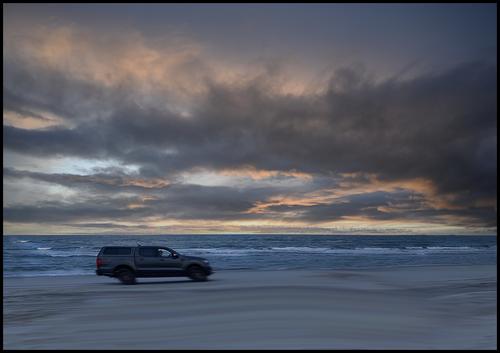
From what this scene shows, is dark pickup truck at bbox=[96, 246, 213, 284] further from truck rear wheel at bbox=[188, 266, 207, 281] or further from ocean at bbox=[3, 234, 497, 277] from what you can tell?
ocean at bbox=[3, 234, 497, 277]

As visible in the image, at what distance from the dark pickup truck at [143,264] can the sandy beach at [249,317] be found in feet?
5.68

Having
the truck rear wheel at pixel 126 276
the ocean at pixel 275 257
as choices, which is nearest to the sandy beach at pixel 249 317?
the truck rear wheel at pixel 126 276

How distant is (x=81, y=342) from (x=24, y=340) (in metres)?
1.65

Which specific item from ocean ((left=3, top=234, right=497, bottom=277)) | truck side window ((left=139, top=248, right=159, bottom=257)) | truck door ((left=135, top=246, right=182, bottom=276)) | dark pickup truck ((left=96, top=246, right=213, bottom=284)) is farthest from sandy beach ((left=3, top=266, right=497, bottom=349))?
ocean ((left=3, top=234, right=497, bottom=277))

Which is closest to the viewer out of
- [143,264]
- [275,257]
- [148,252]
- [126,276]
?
[126,276]

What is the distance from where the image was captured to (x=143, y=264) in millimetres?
24672

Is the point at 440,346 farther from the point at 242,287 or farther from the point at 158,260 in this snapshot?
the point at 158,260

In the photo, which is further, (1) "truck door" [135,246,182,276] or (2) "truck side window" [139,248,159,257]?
(2) "truck side window" [139,248,159,257]

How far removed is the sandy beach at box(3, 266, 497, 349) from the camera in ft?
34.8

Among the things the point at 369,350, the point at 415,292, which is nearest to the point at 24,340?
Answer: the point at 369,350

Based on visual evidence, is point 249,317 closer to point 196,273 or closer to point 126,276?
point 196,273

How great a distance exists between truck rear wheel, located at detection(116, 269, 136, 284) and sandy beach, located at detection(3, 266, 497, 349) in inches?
61.1

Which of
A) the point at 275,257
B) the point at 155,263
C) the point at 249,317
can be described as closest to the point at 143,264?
the point at 155,263

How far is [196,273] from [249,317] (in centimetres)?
1229
